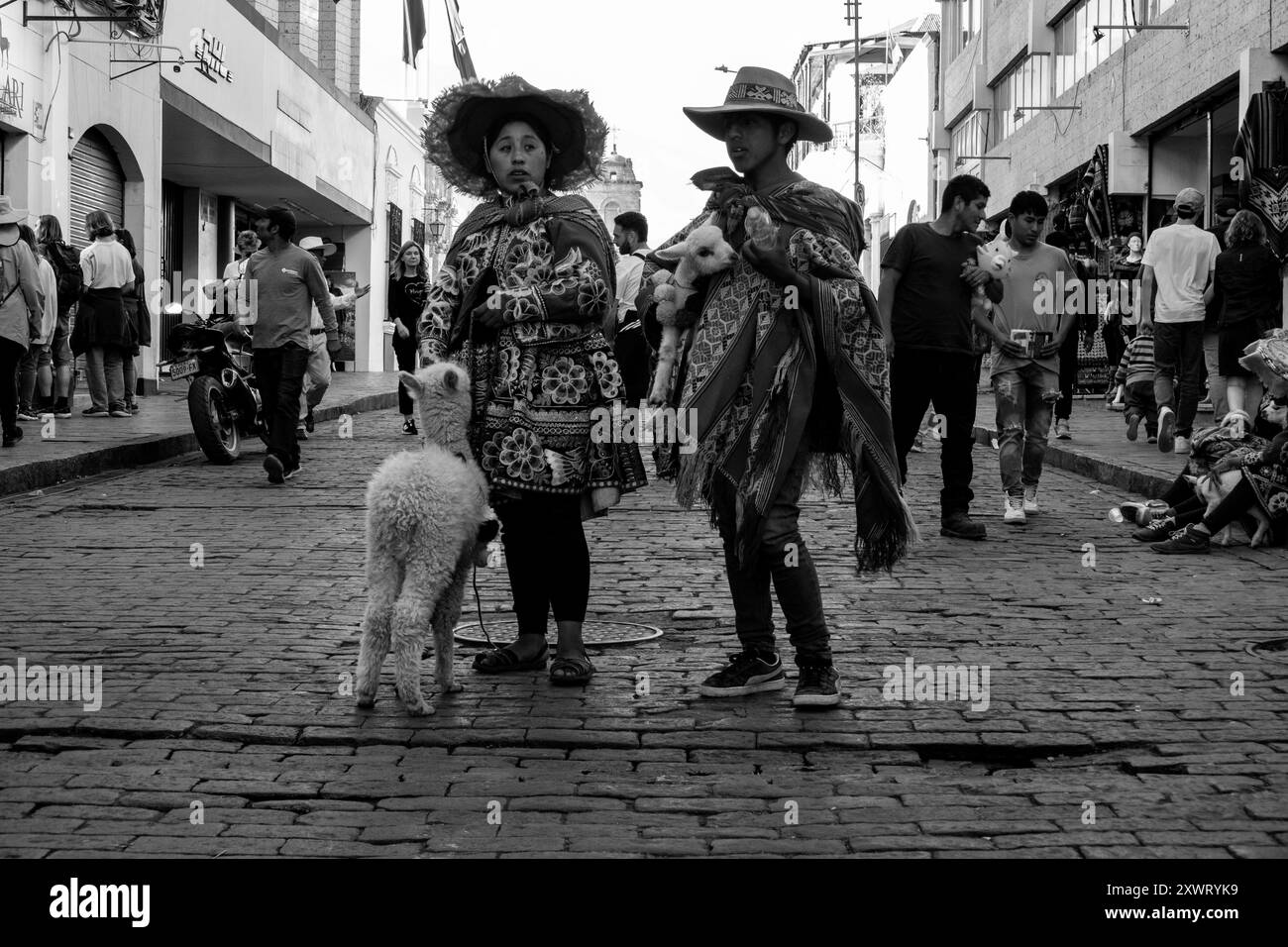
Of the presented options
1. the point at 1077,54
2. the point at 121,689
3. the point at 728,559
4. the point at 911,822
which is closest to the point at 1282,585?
the point at 728,559

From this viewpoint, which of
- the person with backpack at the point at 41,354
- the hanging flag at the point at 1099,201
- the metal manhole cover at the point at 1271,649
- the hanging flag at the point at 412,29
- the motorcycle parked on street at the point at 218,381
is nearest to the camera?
the metal manhole cover at the point at 1271,649

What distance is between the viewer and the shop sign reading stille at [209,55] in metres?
23.9

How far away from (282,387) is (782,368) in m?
7.55

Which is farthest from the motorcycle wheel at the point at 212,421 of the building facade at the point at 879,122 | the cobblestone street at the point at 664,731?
the building facade at the point at 879,122

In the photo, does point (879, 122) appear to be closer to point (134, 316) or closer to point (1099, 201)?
point (1099, 201)

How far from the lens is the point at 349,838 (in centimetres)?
371

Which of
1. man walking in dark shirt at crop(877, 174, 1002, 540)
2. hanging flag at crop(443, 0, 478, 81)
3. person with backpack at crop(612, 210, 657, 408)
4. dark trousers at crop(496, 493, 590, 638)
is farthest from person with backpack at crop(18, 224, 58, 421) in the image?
hanging flag at crop(443, 0, 478, 81)

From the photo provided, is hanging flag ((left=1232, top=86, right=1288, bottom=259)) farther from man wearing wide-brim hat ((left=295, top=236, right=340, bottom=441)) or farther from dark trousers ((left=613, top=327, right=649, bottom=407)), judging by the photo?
man wearing wide-brim hat ((left=295, top=236, right=340, bottom=441))

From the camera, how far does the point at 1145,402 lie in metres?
14.7

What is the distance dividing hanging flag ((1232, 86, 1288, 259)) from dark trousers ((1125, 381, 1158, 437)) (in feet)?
8.00

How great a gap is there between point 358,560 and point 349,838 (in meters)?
4.61

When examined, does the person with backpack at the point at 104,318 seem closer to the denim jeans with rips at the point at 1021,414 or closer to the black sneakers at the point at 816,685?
the denim jeans with rips at the point at 1021,414

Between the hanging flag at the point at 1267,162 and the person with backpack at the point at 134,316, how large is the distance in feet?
37.3

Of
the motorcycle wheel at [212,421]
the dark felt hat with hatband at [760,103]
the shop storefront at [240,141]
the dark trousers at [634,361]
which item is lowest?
the motorcycle wheel at [212,421]
